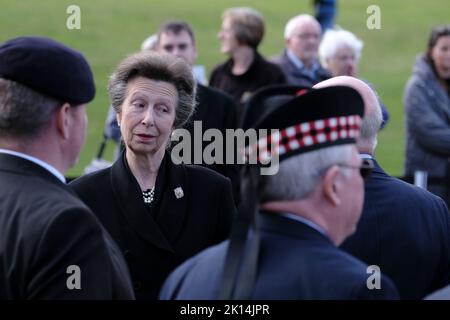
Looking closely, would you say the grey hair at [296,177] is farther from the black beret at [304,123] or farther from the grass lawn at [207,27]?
the grass lawn at [207,27]

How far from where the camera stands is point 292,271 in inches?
119

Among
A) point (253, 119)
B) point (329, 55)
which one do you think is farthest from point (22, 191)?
point (329, 55)

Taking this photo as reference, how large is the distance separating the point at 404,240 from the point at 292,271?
130 cm

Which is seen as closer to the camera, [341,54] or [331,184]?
[331,184]

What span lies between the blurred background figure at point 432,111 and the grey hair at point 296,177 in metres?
6.30

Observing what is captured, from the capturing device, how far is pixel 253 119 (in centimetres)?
320

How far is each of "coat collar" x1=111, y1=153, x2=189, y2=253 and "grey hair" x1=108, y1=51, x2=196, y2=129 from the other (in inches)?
14.2

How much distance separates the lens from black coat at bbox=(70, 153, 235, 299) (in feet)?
15.5

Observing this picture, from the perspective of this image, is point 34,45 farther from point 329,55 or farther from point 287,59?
point 287,59

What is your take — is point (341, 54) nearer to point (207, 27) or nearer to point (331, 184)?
point (331, 184)

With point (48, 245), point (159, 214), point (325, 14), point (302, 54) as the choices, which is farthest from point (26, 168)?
point (325, 14)

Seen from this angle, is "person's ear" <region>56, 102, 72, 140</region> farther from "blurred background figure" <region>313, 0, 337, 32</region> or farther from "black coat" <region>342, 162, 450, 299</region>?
"blurred background figure" <region>313, 0, 337, 32</region>

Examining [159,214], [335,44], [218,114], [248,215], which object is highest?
[335,44]

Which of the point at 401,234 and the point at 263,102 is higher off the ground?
the point at 263,102
